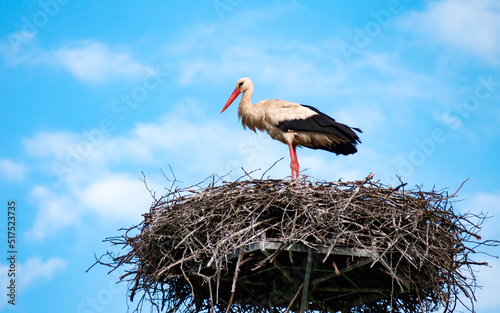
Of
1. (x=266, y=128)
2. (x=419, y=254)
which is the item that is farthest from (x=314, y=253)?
(x=266, y=128)

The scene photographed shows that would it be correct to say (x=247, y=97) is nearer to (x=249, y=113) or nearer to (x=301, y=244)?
(x=249, y=113)

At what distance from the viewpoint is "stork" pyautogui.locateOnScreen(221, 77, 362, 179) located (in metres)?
9.78

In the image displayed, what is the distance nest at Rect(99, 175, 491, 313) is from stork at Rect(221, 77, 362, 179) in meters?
2.14

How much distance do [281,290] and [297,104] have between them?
10.2ft

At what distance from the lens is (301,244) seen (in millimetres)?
7285

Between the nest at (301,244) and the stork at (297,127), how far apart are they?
2.14 m

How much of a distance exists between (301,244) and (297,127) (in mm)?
2916

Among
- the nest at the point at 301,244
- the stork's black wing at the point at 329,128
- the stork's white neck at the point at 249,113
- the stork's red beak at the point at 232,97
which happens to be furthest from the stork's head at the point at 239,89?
the nest at the point at 301,244

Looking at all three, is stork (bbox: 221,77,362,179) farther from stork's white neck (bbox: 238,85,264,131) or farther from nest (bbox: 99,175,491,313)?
nest (bbox: 99,175,491,313)

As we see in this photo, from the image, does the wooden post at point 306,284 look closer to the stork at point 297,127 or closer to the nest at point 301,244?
the nest at point 301,244

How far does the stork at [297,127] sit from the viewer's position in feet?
32.1

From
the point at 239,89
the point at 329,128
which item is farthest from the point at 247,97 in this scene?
the point at 329,128

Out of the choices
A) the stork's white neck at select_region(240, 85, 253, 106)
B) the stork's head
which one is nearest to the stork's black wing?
the stork's white neck at select_region(240, 85, 253, 106)

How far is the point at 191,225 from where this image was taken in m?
7.62
